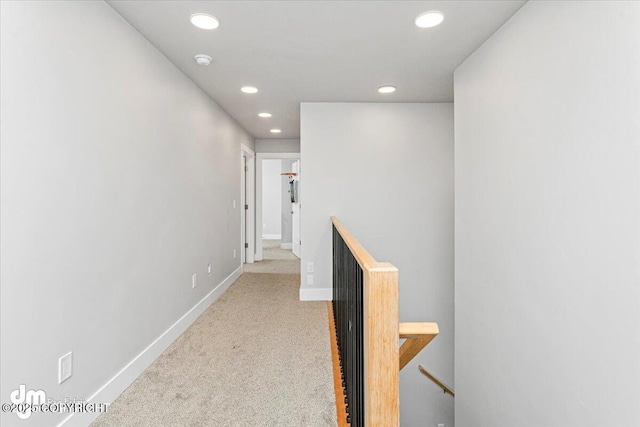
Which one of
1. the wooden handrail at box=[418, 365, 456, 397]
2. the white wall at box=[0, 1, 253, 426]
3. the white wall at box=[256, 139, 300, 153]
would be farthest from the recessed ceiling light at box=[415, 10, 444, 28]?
the white wall at box=[256, 139, 300, 153]

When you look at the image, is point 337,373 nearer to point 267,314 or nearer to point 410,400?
point 267,314

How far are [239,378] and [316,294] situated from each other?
1819 mm

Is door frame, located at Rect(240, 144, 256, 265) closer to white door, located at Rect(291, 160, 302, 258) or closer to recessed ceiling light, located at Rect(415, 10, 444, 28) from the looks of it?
white door, located at Rect(291, 160, 302, 258)

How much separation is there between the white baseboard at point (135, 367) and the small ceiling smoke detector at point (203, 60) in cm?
205

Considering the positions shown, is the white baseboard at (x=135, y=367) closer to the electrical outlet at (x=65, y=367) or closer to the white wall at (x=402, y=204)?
the electrical outlet at (x=65, y=367)

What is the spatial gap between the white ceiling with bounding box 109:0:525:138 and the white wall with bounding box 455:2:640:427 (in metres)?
0.31

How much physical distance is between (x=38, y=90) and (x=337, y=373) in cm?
211

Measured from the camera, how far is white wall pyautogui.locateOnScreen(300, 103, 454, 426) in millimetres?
3943

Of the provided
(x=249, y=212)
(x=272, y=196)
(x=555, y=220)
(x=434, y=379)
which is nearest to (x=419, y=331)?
(x=555, y=220)

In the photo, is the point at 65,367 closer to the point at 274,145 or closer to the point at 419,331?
the point at 419,331

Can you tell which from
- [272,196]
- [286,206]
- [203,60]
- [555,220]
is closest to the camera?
[555,220]

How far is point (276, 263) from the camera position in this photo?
6.27 m

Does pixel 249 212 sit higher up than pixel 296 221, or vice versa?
pixel 249 212

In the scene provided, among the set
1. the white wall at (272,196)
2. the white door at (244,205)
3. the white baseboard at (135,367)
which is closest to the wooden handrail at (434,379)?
the white baseboard at (135,367)
